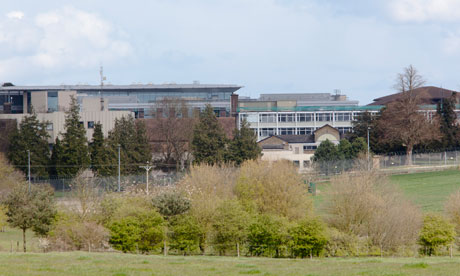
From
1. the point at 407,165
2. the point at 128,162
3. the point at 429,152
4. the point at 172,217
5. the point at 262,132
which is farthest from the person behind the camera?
the point at 262,132

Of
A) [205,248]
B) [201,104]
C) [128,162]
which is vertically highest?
[201,104]

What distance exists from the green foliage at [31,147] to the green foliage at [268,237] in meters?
45.0

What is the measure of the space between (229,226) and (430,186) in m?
37.8

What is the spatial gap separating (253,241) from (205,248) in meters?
3.54

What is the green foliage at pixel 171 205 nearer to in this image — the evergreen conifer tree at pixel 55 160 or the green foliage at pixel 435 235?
the green foliage at pixel 435 235

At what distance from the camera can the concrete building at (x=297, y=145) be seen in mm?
95188

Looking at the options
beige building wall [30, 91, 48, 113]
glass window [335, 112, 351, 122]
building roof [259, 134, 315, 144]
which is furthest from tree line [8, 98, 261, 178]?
glass window [335, 112, 351, 122]

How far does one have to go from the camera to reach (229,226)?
1548 inches

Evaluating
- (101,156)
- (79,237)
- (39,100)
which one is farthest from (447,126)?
(79,237)

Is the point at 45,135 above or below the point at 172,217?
above

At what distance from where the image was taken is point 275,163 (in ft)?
165

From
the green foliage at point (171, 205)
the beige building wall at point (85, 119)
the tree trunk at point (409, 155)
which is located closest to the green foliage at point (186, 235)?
the green foliage at point (171, 205)

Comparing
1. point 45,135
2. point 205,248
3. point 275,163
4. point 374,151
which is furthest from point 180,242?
point 374,151

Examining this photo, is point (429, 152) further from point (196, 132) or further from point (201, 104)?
point (201, 104)
